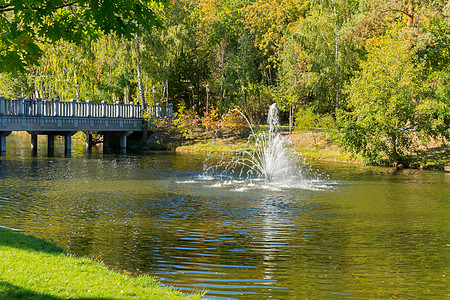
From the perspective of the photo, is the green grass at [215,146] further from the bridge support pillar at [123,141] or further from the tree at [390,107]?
the tree at [390,107]

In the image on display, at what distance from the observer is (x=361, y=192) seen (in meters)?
19.2

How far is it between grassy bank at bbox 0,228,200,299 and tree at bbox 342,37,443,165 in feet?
75.1

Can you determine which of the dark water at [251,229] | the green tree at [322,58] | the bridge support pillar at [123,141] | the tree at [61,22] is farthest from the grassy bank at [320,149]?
the tree at [61,22]

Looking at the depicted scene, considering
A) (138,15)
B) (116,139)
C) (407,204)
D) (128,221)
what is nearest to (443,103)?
(407,204)

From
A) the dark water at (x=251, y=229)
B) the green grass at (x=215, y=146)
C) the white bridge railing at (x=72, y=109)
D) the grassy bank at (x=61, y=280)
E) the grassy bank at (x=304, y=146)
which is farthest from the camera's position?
the green grass at (x=215, y=146)

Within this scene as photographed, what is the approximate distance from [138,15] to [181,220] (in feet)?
20.9

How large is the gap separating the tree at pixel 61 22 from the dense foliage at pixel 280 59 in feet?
0.09

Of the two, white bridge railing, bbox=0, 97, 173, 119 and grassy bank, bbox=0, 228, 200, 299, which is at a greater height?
white bridge railing, bbox=0, 97, 173, 119

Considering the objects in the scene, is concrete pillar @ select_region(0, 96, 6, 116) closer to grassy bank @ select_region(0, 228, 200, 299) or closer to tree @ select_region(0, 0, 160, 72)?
tree @ select_region(0, 0, 160, 72)

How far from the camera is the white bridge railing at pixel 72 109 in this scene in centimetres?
3136

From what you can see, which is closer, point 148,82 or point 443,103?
point 443,103

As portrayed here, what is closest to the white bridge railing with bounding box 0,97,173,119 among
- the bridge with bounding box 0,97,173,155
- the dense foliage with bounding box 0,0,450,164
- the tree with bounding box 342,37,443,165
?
the bridge with bounding box 0,97,173,155

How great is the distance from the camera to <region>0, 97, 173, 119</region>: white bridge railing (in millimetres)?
31359

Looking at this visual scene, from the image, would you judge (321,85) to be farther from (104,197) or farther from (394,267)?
(394,267)
